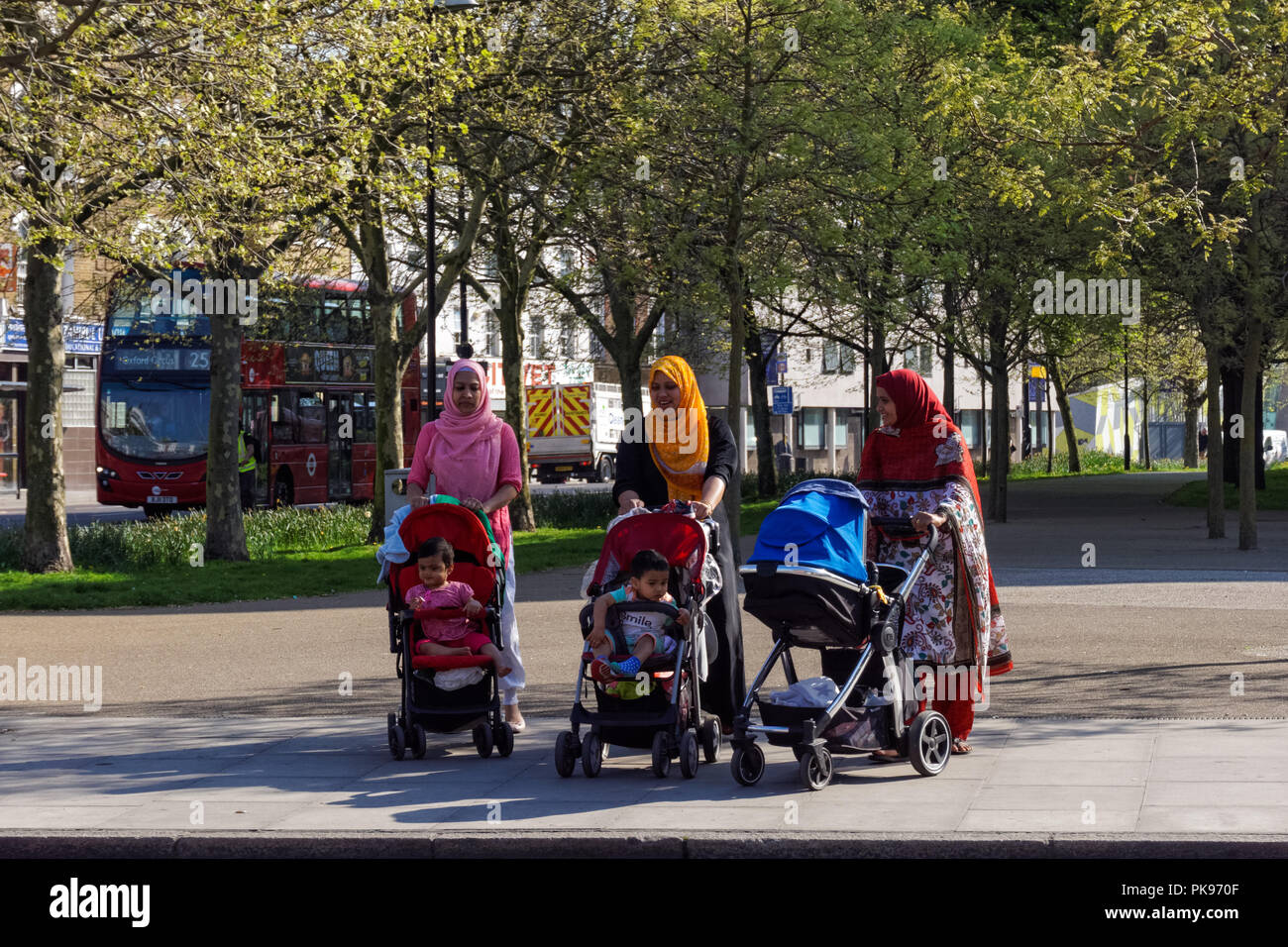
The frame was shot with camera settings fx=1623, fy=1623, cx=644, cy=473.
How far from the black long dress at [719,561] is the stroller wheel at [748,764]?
88 cm

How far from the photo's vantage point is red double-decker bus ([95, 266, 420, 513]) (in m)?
31.2

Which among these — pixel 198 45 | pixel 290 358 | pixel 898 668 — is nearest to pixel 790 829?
pixel 898 668

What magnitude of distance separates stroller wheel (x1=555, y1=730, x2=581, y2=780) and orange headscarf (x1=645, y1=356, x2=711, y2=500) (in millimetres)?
1420

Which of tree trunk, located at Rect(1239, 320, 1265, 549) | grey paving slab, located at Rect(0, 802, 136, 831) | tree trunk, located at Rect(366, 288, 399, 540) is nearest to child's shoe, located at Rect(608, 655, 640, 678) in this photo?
grey paving slab, located at Rect(0, 802, 136, 831)

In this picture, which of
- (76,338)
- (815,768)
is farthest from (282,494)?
(815,768)

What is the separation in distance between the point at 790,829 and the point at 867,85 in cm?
1551

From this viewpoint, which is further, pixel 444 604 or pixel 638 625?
pixel 444 604

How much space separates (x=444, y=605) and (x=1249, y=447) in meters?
14.4

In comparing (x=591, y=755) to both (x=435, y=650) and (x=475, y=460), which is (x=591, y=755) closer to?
(x=435, y=650)

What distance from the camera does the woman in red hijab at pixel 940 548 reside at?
312 inches

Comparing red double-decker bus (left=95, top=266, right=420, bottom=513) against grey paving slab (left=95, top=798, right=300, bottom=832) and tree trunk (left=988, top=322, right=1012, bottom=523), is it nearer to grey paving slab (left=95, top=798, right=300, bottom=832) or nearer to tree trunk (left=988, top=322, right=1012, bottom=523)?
tree trunk (left=988, top=322, right=1012, bottom=523)

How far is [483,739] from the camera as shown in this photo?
323 inches

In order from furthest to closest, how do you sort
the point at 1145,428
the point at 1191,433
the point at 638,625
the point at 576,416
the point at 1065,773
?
the point at 1191,433 < the point at 1145,428 < the point at 576,416 < the point at 638,625 < the point at 1065,773

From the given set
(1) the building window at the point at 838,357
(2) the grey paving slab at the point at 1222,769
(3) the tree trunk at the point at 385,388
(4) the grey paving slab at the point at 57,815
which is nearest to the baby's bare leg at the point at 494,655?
(4) the grey paving slab at the point at 57,815
